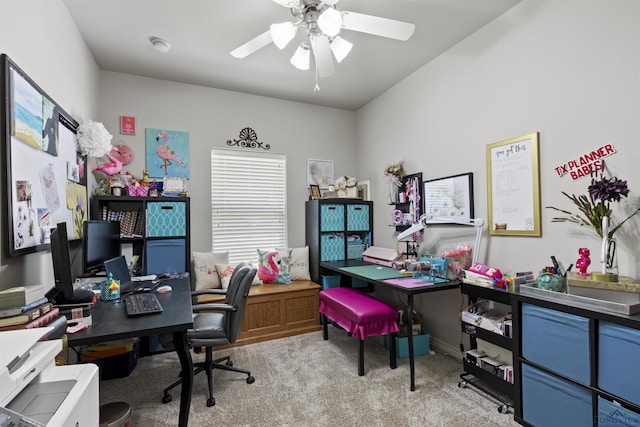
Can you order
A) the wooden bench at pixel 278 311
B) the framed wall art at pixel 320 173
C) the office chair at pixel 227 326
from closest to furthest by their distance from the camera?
the office chair at pixel 227 326
the wooden bench at pixel 278 311
the framed wall art at pixel 320 173

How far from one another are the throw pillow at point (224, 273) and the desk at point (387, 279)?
1.03 m

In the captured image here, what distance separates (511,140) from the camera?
228 centimetres

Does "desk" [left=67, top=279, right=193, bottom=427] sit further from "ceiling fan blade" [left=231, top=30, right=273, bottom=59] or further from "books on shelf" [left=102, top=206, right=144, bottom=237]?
"ceiling fan blade" [left=231, top=30, right=273, bottom=59]

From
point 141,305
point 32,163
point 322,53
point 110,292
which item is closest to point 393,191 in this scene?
point 322,53

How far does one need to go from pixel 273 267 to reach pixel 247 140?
1.55m

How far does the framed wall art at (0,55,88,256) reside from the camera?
56.4 inches

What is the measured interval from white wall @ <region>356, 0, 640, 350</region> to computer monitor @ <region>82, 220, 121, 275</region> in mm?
2875

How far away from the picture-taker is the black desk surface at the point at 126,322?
53.6 inches

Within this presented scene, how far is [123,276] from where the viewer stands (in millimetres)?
2412

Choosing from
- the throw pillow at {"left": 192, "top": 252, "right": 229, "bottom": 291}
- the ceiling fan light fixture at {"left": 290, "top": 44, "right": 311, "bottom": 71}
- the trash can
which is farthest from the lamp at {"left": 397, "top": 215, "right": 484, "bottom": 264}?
the trash can

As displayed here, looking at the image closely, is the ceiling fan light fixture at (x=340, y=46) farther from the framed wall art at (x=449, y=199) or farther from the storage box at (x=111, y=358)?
the storage box at (x=111, y=358)

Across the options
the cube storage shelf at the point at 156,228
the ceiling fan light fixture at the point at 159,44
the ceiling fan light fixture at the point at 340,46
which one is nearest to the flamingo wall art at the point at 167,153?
the cube storage shelf at the point at 156,228

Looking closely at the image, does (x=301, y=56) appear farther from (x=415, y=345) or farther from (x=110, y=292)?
(x=415, y=345)

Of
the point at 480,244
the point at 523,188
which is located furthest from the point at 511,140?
the point at 480,244
